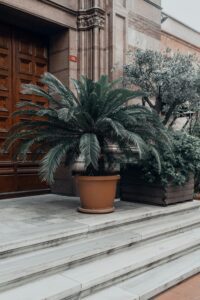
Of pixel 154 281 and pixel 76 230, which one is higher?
pixel 76 230

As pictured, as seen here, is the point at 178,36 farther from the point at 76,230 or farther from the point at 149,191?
the point at 76,230

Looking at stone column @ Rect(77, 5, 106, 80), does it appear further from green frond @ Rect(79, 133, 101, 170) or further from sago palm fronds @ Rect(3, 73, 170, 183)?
green frond @ Rect(79, 133, 101, 170)

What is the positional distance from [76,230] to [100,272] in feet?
2.35

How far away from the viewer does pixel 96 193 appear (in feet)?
15.7

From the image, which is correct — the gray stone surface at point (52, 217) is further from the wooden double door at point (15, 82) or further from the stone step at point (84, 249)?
the wooden double door at point (15, 82)

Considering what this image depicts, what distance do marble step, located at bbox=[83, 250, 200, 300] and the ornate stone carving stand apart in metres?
4.52

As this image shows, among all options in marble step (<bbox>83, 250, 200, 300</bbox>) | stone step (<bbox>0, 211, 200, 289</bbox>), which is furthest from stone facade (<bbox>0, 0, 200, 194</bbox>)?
marble step (<bbox>83, 250, 200, 300</bbox>)

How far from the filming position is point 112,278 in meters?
3.22

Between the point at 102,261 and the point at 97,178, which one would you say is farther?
the point at 97,178

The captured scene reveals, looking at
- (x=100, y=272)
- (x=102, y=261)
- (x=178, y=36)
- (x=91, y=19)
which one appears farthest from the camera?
(x=178, y=36)

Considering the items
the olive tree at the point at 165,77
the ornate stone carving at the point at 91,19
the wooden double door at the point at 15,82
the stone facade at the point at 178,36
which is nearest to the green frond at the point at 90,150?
the olive tree at the point at 165,77

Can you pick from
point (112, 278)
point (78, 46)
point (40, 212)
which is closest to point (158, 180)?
point (40, 212)

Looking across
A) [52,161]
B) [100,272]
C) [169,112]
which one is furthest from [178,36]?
[100,272]

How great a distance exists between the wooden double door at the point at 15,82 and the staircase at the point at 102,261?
8.21 ft
